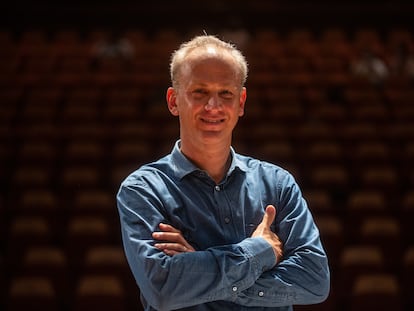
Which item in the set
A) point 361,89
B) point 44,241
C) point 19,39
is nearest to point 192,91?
point 44,241

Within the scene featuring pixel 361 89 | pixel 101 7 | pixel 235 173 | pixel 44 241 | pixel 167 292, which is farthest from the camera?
pixel 101 7

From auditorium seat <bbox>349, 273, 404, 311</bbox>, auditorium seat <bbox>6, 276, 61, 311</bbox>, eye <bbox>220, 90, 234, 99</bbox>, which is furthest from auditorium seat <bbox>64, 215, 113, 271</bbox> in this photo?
eye <bbox>220, 90, 234, 99</bbox>

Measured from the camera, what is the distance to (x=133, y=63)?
619 centimetres

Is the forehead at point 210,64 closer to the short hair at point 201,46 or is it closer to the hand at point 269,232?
the short hair at point 201,46

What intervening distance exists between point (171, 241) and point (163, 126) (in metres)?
3.68

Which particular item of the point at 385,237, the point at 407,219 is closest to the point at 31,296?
the point at 385,237

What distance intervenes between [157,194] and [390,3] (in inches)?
287

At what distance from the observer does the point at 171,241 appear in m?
1.10

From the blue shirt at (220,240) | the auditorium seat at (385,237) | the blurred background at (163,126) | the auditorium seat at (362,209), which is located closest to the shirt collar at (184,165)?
the blue shirt at (220,240)

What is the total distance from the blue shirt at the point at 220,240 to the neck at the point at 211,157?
0.01 m

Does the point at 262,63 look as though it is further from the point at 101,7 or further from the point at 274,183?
the point at 274,183

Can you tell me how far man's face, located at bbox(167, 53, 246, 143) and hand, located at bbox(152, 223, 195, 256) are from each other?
143 millimetres

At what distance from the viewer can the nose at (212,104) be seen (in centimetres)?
112

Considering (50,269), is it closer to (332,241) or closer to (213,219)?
(332,241)
